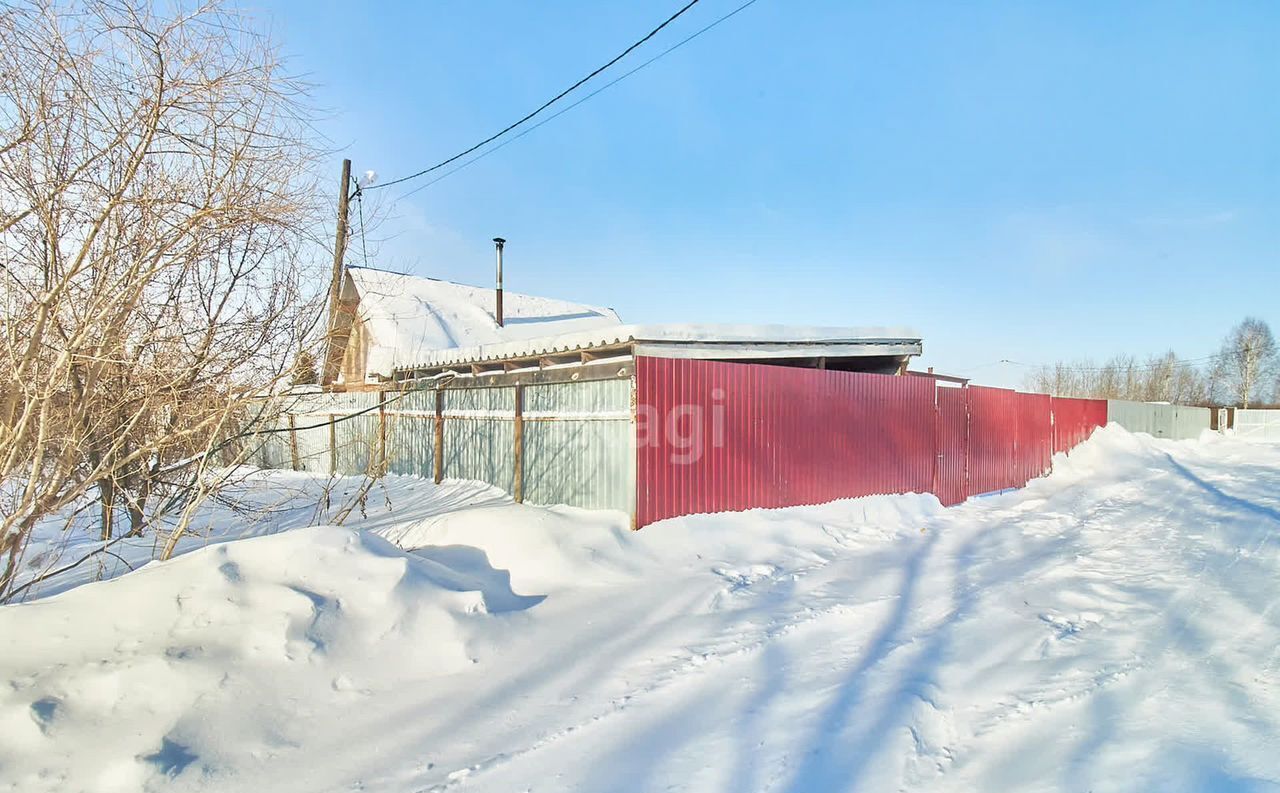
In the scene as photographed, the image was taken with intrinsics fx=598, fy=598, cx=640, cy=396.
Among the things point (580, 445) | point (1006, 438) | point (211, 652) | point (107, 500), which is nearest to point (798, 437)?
point (580, 445)

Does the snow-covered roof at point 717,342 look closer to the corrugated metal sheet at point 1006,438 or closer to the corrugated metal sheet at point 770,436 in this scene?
the corrugated metal sheet at point 770,436

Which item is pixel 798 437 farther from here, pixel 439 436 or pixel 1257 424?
pixel 1257 424

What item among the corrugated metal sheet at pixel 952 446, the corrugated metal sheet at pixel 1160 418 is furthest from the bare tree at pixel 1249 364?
the corrugated metal sheet at pixel 952 446

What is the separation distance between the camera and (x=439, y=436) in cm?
881

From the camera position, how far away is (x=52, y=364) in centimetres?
345

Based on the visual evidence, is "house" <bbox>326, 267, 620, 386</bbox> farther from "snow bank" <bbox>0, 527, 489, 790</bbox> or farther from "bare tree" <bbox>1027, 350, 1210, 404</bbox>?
"bare tree" <bbox>1027, 350, 1210, 404</bbox>

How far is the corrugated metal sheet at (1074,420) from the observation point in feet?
45.9

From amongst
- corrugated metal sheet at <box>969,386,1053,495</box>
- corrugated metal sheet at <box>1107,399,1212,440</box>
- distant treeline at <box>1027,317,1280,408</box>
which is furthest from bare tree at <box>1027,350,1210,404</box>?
corrugated metal sheet at <box>969,386,1053,495</box>

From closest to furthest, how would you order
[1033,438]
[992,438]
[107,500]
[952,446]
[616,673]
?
[616,673] < [107,500] < [952,446] < [992,438] < [1033,438]

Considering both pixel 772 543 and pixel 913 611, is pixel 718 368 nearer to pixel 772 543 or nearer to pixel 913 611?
pixel 772 543

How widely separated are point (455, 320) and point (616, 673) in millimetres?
13962

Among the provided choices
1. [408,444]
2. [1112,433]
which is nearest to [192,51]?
[408,444]

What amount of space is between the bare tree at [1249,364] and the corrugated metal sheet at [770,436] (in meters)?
51.8

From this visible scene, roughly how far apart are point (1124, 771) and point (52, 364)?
5631mm
